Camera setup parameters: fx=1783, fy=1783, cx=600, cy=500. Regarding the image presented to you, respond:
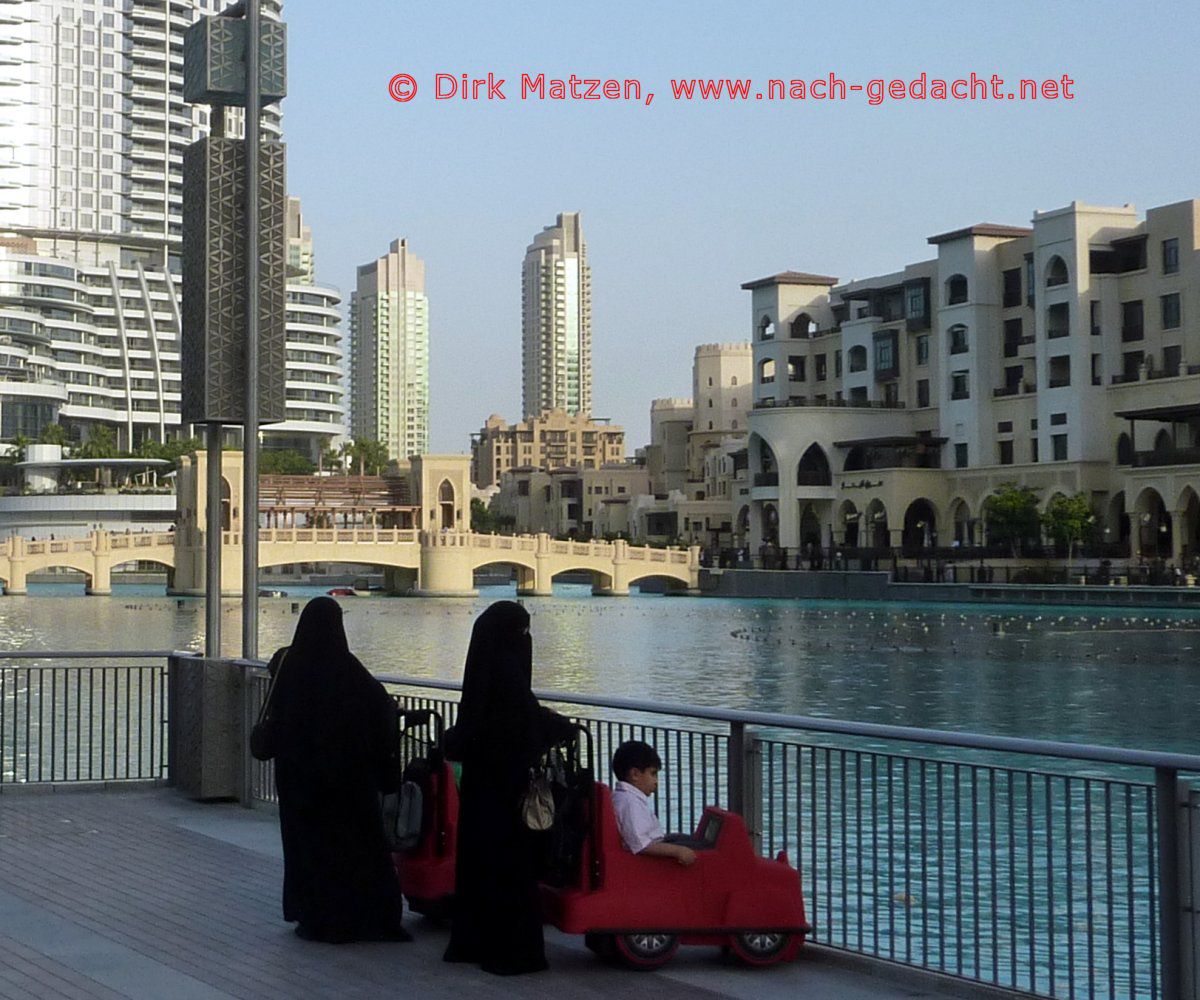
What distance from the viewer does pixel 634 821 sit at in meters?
7.21

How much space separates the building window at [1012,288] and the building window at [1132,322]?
7.34 m

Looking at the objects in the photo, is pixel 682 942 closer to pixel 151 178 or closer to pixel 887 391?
pixel 887 391

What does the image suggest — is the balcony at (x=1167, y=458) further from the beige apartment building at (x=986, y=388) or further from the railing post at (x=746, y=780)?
the railing post at (x=746, y=780)

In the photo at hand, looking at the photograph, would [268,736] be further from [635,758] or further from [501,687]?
[635,758]

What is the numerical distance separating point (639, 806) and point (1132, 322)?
251 feet

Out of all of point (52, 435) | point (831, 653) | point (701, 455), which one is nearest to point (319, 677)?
point (831, 653)

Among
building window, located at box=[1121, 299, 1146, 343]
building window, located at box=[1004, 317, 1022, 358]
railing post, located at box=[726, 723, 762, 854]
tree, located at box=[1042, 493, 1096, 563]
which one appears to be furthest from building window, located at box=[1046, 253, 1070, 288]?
railing post, located at box=[726, 723, 762, 854]

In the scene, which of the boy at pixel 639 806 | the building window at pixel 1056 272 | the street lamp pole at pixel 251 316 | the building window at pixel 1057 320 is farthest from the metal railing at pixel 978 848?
the building window at pixel 1056 272

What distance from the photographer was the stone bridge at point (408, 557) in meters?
93.6

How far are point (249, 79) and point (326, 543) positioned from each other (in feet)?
265

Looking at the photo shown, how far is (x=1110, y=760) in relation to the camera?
20.6 ft

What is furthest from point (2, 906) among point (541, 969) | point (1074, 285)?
point (1074, 285)

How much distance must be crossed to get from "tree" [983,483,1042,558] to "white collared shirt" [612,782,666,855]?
72.7 m

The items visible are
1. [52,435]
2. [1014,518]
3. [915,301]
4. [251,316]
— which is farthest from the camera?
[52,435]
